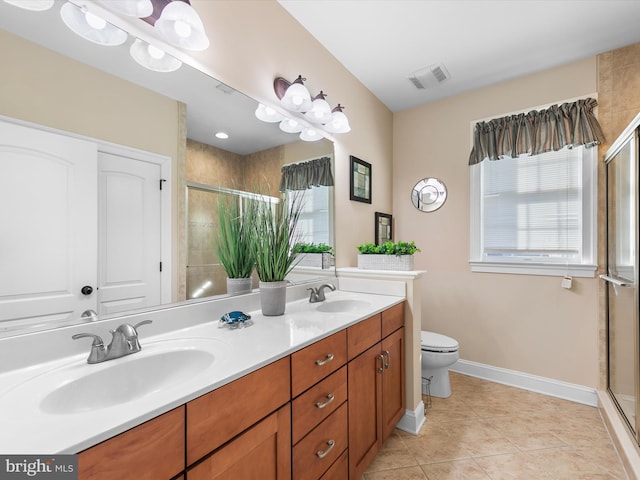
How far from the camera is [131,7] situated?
1.05 metres

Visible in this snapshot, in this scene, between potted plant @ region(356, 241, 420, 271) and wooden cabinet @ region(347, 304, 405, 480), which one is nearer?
wooden cabinet @ region(347, 304, 405, 480)

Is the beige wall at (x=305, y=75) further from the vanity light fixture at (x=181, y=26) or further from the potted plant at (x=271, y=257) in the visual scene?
the potted plant at (x=271, y=257)

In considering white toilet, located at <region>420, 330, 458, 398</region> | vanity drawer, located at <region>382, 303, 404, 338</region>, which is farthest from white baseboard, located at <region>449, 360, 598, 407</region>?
vanity drawer, located at <region>382, 303, 404, 338</region>

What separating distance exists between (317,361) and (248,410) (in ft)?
1.13

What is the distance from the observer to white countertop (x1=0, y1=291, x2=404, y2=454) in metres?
0.52

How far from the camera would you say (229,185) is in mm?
1429

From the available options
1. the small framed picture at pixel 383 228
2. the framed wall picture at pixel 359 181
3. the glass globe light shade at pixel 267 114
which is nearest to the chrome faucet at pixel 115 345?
the glass globe light shade at pixel 267 114

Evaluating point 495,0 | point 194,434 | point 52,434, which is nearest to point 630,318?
point 495,0

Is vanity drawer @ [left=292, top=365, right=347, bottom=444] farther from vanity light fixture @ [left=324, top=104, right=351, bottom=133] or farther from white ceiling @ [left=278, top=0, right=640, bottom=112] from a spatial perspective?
white ceiling @ [left=278, top=0, right=640, bottom=112]

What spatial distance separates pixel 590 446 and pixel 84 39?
3145 millimetres

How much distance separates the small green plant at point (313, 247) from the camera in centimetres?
177

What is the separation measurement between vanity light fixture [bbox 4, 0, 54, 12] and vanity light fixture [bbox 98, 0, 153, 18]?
0.17m

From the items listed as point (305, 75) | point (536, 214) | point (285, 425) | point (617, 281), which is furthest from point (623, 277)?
point (305, 75)

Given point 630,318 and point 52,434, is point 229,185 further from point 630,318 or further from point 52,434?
point 630,318
